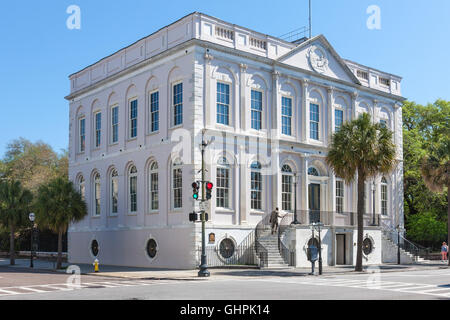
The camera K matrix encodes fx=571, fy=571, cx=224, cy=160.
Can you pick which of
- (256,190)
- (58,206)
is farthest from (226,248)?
(58,206)

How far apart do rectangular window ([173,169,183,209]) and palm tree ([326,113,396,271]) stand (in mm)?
8828

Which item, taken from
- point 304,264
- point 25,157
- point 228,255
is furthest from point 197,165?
point 25,157

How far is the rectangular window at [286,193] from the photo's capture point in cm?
3641

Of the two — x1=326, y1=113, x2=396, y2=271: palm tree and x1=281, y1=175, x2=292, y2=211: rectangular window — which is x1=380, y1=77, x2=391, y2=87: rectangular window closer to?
x1=281, y1=175, x2=292, y2=211: rectangular window

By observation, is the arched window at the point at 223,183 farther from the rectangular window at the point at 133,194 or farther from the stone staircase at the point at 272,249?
the rectangular window at the point at 133,194

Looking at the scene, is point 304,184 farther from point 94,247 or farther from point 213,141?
point 94,247

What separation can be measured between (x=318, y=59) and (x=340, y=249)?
1297 centimetres

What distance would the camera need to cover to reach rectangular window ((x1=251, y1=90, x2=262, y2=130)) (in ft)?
116

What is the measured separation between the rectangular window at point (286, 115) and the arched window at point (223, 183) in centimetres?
547

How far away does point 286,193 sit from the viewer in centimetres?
3662

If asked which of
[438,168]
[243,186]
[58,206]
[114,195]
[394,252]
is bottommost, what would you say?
[394,252]

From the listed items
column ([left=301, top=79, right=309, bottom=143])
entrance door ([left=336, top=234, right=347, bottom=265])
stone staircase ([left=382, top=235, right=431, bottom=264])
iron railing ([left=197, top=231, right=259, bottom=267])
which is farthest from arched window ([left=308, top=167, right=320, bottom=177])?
iron railing ([left=197, top=231, right=259, bottom=267])

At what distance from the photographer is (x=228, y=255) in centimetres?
3247
